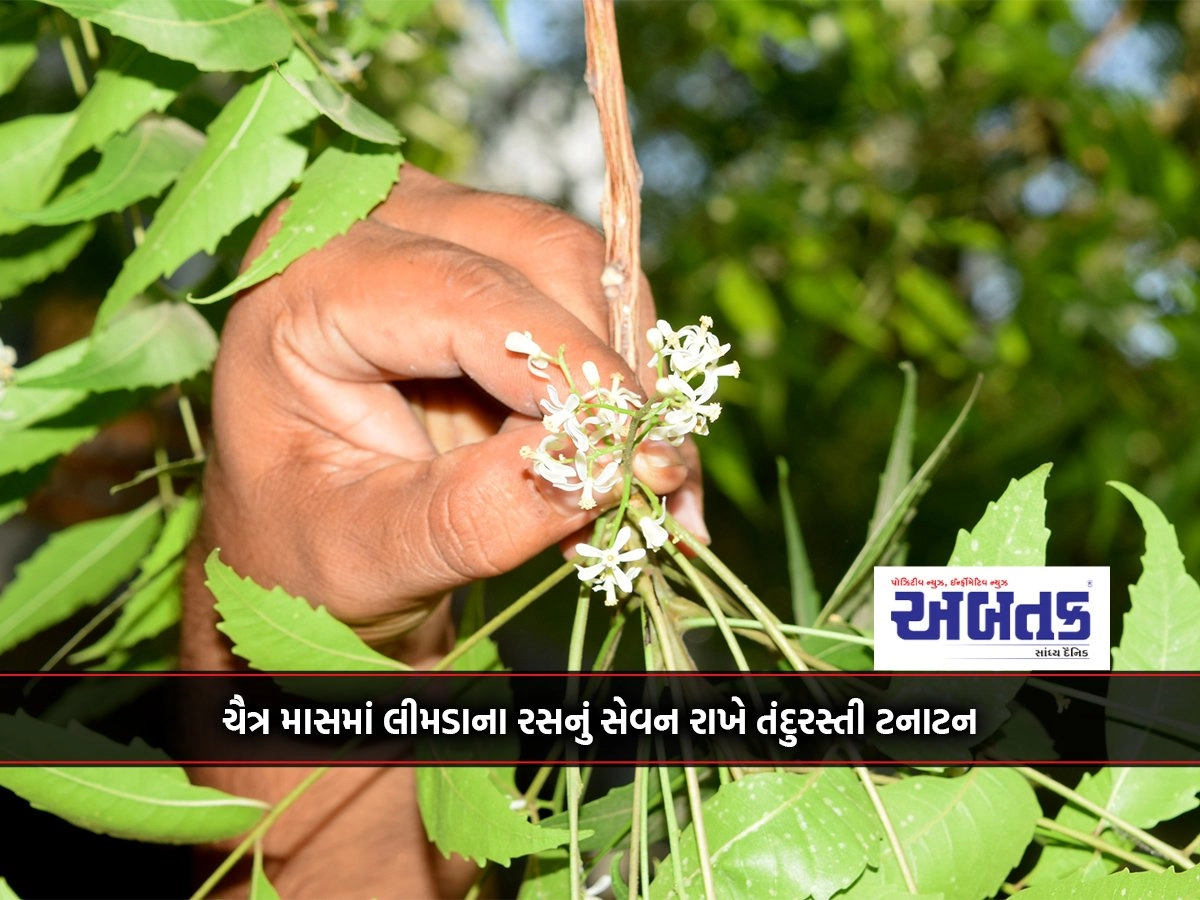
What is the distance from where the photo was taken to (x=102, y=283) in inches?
42.9

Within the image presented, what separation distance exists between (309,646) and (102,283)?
2.49ft

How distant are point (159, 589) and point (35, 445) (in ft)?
0.35

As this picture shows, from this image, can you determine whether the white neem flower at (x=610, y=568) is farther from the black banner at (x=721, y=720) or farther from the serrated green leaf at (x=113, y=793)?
the serrated green leaf at (x=113, y=793)

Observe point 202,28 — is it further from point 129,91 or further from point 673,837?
point 673,837

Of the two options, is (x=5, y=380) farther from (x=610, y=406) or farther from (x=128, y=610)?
(x=610, y=406)

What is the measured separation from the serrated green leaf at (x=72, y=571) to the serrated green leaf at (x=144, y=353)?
0.41ft

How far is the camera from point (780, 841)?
37 centimetres

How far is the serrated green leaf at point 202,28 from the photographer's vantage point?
41 cm

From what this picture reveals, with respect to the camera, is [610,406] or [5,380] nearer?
[610,406]

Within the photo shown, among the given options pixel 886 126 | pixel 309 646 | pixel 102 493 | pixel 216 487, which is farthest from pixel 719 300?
pixel 102 493

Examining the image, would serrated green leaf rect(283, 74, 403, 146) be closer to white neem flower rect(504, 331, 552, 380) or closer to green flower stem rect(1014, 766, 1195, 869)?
white neem flower rect(504, 331, 552, 380)

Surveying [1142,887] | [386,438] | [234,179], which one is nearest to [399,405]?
[386,438]

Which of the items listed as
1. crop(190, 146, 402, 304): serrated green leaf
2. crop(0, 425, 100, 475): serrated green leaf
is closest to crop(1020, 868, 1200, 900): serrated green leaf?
crop(190, 146, 402, 304): serrated green leaf

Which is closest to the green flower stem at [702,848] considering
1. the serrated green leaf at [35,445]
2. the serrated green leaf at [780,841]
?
the serrated green leaf at [780,841]
